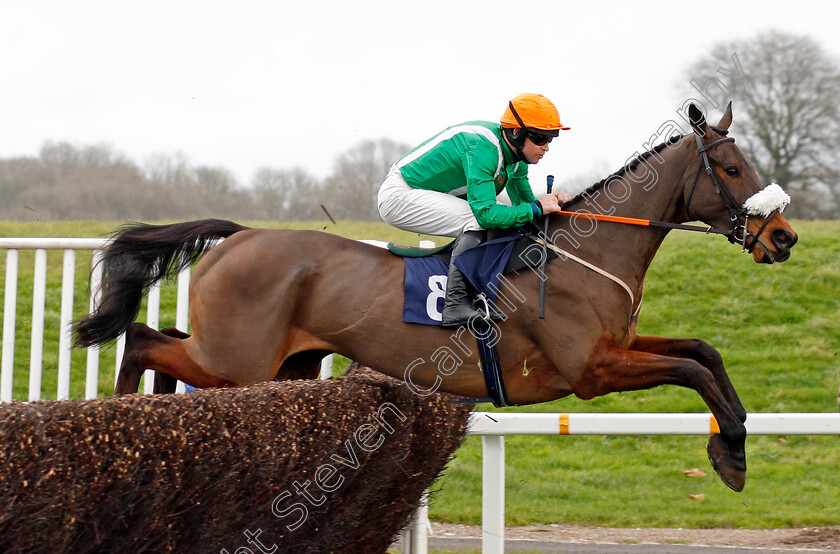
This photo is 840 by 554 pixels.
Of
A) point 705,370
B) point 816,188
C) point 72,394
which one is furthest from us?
point 816,188

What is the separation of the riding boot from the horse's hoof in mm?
1155

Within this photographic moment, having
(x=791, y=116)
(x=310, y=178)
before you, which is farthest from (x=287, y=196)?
(x=791, y=116)

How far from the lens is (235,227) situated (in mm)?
4262

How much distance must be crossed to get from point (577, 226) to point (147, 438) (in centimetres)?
221

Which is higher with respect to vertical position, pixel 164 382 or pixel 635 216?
pixel 635 216

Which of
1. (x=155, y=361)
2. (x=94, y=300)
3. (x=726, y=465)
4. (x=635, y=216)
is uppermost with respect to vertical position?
(x=635, y=216)

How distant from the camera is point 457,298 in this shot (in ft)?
12.0

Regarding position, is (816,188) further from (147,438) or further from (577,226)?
(147,438)

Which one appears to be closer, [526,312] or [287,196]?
[526,312]

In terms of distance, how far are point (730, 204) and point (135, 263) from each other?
2.82m

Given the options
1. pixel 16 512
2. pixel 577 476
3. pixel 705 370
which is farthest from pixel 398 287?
pixel 577 476

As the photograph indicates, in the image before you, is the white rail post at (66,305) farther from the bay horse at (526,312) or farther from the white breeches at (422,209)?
the white breeches at (422,209)

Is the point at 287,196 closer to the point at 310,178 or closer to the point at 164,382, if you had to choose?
the point at 310,178

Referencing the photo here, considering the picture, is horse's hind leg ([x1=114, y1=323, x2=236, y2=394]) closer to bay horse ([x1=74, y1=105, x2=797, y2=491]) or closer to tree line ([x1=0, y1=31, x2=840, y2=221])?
bay horse ([x1=74, y1=105, x2=797, y2=491])
